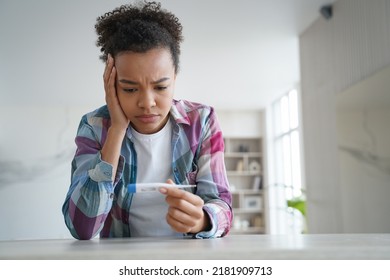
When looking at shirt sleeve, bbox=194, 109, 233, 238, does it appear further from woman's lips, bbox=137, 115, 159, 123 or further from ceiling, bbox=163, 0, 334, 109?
ceiling, bbox=163, 0, 334, 109

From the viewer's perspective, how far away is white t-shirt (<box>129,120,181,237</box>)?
906mm

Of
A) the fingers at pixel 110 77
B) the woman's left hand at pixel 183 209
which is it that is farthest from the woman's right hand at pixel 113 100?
the woman's left hand at pixel 183 209

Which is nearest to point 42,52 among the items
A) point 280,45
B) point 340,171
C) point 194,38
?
point 194,38

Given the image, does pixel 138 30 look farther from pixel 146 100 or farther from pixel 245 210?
pixel 245 210

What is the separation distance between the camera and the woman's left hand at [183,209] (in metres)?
0.68

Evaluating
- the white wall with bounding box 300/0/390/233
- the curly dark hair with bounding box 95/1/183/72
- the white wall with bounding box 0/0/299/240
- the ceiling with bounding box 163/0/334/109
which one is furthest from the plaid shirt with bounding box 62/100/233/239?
the white wall with bounding box 300/0/390/233

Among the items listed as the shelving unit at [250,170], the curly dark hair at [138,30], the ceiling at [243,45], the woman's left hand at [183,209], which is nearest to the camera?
the woman's left hand at [183,209]

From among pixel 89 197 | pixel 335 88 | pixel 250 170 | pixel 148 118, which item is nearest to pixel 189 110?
pixel 148 118

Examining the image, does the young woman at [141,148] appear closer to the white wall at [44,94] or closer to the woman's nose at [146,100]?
the woman's nose at [146,100]

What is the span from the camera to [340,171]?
2.79m

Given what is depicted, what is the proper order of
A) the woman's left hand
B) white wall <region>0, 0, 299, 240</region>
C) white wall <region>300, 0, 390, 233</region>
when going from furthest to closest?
1. white wall <region>300, 0, 390, 233</region>
2. white wall <region>0, 0, 299, 240</region>
3. the woman's left hand

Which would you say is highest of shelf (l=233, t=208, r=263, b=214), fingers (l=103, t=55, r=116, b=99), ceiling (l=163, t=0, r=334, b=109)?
ceiling (l=163, t=0, r=334, b=109)

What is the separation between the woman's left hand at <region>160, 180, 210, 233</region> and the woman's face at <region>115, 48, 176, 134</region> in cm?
26

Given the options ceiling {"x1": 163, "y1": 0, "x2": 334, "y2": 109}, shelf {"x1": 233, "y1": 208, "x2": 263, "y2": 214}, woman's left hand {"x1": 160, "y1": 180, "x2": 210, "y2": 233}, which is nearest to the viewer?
woman's left hand {"x1": 160, "y1": 180, "x2": 210, "y2": 233}
